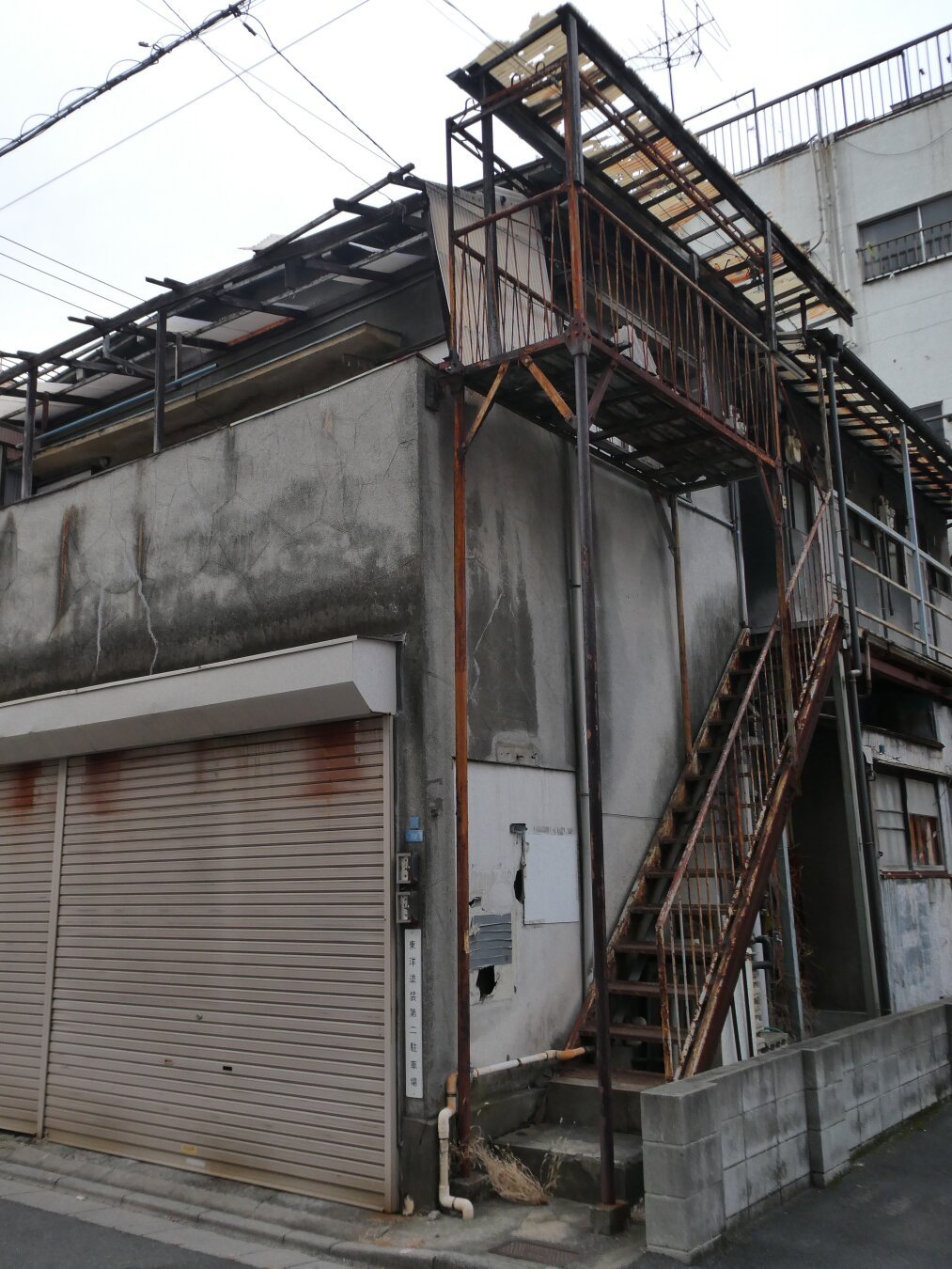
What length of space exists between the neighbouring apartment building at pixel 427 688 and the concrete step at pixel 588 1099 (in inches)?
3.9

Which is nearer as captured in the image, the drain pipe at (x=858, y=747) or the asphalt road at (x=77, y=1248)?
the asphalt road at (x=77, y=1248)

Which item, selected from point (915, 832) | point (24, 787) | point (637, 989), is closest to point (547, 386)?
point (637, 989)

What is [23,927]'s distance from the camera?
9.27m

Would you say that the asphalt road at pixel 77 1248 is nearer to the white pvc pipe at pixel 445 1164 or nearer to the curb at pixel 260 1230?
the curb at pixel 260 1230

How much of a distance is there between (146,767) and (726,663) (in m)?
5.84

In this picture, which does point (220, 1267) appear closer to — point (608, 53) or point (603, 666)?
point (603, 666)

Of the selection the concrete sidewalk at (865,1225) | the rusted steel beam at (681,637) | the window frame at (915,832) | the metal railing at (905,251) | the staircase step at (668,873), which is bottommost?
the concrete sidewalk at (865,1225)

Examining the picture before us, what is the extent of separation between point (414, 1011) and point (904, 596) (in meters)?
12.7

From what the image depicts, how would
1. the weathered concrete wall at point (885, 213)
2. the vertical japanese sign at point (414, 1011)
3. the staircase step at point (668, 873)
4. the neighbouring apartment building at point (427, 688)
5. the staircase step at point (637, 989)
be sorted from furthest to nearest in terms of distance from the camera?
1. the weathered concrete wall at point (885, 213)
2. the staircase step at point (668, 873)
3. the staircase step at point (637, 989)
4. the neighbouring apartment building at point (427, 688)
5. the vertical japanese sign at point (414, 1011)

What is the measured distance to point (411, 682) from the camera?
7.05 meters

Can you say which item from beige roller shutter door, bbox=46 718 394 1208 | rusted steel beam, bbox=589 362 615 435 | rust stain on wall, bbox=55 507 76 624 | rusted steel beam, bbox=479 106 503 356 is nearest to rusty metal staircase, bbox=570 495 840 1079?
beige roller shutter door, bbox=46 718 394 1208

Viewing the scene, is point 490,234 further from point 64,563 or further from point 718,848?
point 718,848

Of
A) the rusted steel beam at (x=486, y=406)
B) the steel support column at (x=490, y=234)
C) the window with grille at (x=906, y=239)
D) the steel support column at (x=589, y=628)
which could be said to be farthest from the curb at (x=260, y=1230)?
the window with grille at (x=906, y=239)

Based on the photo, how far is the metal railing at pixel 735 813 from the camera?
24.2 ft
